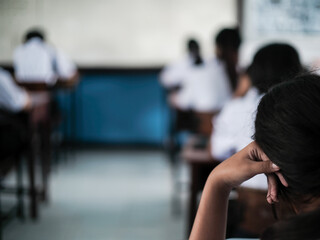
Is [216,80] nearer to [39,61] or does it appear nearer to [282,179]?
[39,61]

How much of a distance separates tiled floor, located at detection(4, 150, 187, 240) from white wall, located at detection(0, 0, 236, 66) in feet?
4.87

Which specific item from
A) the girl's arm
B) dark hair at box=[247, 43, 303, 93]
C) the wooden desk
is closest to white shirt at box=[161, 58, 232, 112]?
the wooden desk

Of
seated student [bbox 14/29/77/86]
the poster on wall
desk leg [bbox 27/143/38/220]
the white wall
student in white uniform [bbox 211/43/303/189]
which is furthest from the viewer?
the white wall

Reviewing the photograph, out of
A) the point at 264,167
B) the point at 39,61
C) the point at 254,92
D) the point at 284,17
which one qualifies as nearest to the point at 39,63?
the point at 39,61

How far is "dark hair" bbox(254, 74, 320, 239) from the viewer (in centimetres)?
63

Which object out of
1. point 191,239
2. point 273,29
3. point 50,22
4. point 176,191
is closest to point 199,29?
point 273,29

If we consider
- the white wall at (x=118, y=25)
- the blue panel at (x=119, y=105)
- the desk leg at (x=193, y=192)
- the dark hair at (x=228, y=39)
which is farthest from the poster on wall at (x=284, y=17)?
the desk leg at (x=193, y=192)

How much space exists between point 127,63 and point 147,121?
0.78 meters

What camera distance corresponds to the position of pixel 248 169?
0.78 meters

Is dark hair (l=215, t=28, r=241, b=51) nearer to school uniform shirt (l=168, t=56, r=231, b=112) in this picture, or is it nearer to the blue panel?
school uniform shirt (l=168, t=56, r=231, b=112)

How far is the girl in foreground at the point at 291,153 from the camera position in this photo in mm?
585

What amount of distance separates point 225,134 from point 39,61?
10.4 feet

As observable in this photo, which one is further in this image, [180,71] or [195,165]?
[180,71]

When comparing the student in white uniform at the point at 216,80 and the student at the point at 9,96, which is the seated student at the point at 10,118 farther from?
the student in white uniform at the point at 216,80
